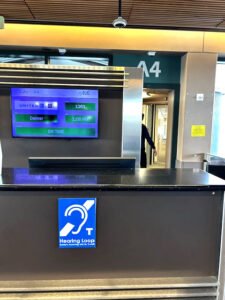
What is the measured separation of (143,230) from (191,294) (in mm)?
441

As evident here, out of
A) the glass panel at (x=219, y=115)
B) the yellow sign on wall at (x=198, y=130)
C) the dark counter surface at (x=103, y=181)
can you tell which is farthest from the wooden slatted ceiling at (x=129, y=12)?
the dark counter surface at (x=103, y=181)

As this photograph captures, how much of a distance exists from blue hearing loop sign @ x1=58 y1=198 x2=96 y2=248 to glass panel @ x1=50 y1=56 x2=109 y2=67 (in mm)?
3892

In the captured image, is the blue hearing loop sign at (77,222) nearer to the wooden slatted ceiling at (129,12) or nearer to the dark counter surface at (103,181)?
the dark counter surface at (103,181)

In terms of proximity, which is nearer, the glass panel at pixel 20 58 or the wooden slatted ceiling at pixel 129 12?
the wooden slatted ceiling at pixel 129 12

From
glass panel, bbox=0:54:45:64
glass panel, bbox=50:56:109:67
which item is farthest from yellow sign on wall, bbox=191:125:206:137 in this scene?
glass panel, bbox=0:54:45:64

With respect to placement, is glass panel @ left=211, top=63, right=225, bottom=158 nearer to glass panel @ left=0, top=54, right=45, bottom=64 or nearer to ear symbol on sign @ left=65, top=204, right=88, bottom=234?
glass panel @ left=0, top=54, right=45, bottom=64

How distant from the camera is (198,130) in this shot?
184 inches

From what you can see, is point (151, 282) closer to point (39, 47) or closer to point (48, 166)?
point (48, 166)

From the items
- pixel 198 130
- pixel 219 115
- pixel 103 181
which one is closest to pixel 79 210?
pixel 103 181

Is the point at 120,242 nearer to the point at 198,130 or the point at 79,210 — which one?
the point at 79,210

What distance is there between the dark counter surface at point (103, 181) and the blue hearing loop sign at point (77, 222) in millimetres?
83

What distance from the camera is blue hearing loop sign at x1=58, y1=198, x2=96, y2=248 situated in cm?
142

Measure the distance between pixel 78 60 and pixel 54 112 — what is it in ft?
5.10

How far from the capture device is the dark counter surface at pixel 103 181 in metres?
1.41
